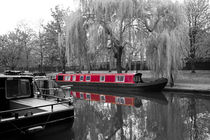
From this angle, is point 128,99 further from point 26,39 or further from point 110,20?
point 26,39

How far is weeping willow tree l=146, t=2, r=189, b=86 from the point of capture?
1471cm

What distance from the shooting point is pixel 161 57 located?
598 inches

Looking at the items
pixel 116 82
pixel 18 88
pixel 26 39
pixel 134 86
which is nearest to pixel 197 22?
pixel 134 86

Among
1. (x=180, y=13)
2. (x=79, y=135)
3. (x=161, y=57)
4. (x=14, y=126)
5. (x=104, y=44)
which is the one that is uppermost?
(x=180, y=13)

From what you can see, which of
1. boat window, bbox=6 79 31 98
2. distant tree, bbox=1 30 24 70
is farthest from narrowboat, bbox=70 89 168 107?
distant tree, bbox=1 30 24 70

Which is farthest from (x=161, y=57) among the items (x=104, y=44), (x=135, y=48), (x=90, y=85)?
(x=90, y=85)

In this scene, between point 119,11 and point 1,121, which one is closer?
point 1,121

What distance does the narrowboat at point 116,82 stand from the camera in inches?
597

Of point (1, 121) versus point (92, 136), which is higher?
point (1, 121)

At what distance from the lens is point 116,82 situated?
17359 millimetres

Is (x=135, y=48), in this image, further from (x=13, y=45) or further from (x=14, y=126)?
(x=13, y=45)

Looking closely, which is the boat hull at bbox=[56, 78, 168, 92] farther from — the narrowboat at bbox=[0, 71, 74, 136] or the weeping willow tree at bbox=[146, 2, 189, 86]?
the narrowboat at bbox=[0, 71, 74, 136]

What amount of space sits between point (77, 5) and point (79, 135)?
14450 millimetres

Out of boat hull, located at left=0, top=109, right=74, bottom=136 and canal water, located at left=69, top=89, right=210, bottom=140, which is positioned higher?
boat hull, located at left=0, top=109, right=74, bottom=136
